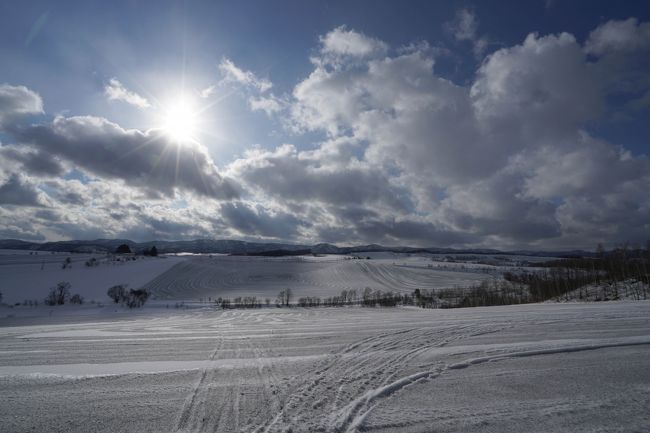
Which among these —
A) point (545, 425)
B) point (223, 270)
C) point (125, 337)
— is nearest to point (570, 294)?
point (545, 425)

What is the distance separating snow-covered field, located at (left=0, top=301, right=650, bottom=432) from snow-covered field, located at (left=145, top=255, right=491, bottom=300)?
63132mm

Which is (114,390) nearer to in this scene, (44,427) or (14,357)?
(44,427)

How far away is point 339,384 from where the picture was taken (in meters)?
5.45

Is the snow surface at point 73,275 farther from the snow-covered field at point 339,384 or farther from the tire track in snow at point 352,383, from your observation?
the tire track in snow at point 352,383

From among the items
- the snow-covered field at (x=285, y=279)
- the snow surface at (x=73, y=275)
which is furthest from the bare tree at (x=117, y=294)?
the snow-covered field at (x=285, y=279)

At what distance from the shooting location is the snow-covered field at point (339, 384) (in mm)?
4254

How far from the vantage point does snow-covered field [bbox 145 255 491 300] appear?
247 feet

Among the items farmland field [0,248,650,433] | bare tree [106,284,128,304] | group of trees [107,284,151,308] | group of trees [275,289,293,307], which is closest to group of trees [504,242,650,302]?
farmland field [0,248,650,433]

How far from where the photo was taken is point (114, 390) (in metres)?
5.32

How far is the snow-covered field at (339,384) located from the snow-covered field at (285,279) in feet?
207

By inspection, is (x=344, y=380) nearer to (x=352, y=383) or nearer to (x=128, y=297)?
(x=352, y=383)

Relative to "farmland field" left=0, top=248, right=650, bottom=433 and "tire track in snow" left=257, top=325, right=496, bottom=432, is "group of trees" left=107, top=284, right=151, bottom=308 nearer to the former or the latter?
"farmland field" left=0, top=248, right=650, bottom=433

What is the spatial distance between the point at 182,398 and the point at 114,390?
1392 millimetres

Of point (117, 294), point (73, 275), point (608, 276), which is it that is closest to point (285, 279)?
point (117, 294)
